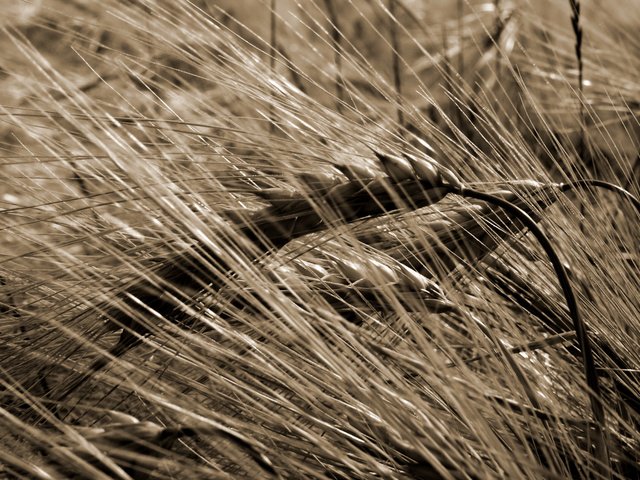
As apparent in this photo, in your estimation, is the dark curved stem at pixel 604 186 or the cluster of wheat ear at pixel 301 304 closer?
the cluster of wheat ear at pixel 301 304

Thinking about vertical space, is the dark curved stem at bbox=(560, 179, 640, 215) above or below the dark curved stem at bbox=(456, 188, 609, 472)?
above

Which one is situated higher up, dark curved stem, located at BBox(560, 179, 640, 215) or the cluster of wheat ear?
dark curved stem, located at BBox(560, 179, 640, 215)

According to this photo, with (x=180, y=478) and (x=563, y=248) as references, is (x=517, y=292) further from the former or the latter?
(x=180, y=478)

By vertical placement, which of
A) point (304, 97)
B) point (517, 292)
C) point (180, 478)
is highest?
point (304, 97)

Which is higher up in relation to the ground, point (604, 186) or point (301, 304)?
point (604, 186)

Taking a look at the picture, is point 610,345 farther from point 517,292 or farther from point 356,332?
point 356,332

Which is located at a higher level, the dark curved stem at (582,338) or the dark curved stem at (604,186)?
the dark curved stem at (604,186)

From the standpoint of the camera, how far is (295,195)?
0.46 m

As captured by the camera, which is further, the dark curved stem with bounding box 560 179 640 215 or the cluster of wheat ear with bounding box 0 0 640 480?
the dark curved stem with bounding box 560 179 640 215

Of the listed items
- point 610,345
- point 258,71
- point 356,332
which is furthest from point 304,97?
point 610,345

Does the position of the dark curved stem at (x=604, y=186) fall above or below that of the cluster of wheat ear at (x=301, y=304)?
above

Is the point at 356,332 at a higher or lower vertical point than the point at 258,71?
lower

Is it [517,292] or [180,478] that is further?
[517,292]

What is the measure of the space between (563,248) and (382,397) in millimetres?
186
